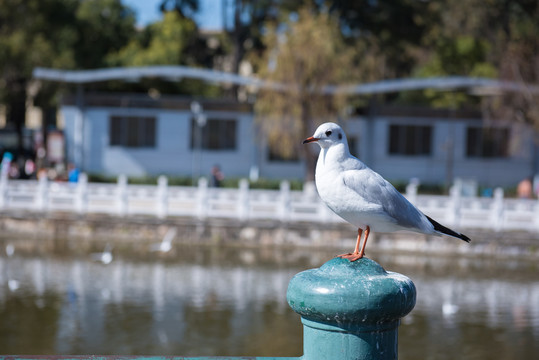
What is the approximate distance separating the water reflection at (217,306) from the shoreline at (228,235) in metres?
0.74

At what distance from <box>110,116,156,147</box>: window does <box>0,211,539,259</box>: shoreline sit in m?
9.51

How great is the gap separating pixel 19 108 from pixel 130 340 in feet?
114

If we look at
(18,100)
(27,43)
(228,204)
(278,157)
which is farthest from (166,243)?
(18,100)

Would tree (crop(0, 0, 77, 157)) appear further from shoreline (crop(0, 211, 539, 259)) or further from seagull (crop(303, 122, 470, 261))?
seagull (crop(303, 122, 470, 261))

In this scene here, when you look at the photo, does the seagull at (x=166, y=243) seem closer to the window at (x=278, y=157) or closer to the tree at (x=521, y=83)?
the window at (x=278, y=157)

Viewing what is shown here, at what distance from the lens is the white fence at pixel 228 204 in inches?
844

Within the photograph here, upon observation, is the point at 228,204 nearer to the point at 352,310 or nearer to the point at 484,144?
the point at 484,144

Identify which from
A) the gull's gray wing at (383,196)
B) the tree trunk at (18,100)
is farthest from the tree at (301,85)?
the gull's gray wing at (383,196)

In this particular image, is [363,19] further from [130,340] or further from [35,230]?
[130,340]

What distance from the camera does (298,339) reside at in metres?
12.4

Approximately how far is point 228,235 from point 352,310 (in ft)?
62.2

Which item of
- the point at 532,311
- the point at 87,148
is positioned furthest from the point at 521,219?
the point at 87,148

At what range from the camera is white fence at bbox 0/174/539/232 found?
21.4m

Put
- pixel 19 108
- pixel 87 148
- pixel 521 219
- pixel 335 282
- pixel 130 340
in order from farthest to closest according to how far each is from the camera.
Result: pixel 19 108, pixel 87 148, pixel 521 219, pixel 130 340, pixel 335 282
